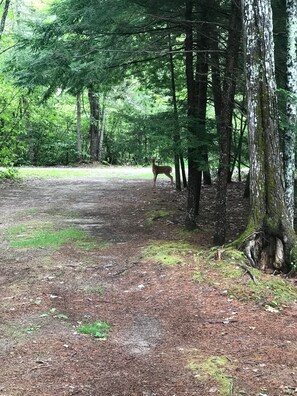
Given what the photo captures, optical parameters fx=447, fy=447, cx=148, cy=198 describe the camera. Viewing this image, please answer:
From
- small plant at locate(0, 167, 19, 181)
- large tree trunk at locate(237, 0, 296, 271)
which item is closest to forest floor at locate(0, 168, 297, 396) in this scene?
large tree trunk at locate(237, 0, 296, 271)

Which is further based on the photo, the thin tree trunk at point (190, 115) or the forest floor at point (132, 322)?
the thin tree trunk at point (190, 115)

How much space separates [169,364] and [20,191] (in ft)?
44.4

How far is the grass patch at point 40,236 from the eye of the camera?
8.71 metres

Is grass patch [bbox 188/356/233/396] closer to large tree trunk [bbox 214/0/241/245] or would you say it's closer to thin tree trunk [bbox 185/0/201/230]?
large tree trunk [bbox 214/0/241/245]

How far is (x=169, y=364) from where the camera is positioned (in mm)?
4270

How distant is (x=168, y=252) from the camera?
26.5ft

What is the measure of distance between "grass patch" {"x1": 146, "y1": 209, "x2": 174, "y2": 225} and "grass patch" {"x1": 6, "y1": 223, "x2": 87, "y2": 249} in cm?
205

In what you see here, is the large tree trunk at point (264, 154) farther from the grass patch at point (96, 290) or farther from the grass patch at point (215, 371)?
the grass patch at point (215, 371)

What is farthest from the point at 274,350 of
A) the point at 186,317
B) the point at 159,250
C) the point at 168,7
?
the point at 168,7

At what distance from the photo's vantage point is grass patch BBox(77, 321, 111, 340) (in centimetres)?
488

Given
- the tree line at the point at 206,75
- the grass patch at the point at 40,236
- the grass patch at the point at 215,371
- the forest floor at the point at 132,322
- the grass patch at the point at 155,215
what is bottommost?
the grass patch at the point at 215,371

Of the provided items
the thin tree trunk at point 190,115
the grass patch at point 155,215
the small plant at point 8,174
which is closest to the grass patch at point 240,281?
the thin tree trunk at point 190,115

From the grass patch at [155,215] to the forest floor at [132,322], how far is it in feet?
3.83

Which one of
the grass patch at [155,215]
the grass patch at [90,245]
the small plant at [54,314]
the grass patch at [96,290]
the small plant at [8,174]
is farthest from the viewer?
the small plant at [8,174]
